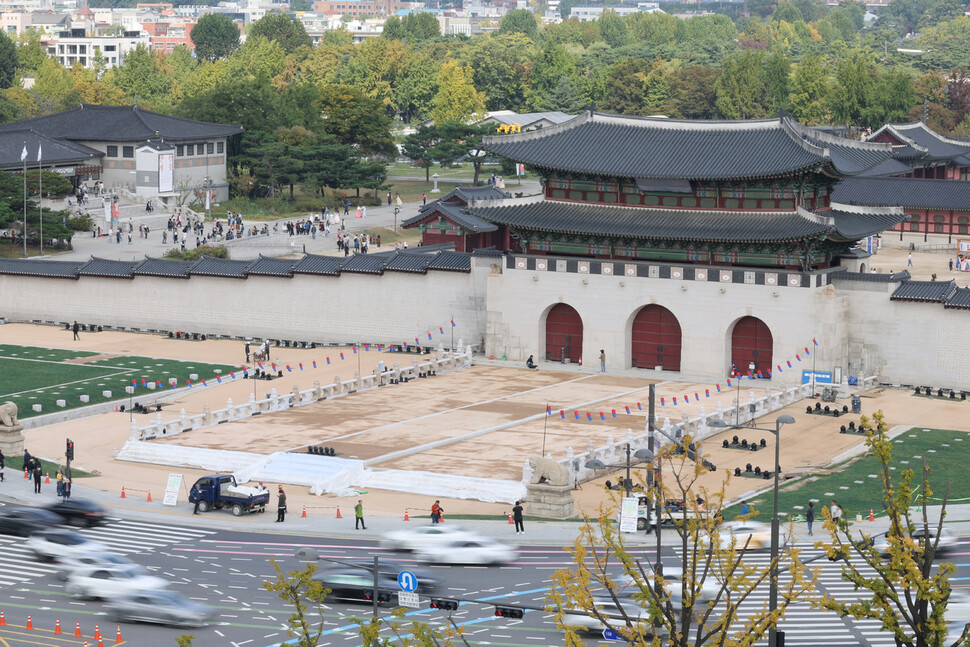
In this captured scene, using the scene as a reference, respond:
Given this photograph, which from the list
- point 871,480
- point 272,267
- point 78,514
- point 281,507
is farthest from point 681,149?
point 78,514

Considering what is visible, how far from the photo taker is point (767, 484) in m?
75.8

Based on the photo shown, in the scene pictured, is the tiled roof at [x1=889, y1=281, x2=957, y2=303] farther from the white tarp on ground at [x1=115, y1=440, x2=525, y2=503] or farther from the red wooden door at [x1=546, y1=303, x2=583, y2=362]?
the white tarp on ground at [x1=115, y1=440, x2=525, y2=503]

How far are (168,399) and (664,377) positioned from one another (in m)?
29.6

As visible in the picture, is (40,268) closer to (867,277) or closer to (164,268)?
(164,268)

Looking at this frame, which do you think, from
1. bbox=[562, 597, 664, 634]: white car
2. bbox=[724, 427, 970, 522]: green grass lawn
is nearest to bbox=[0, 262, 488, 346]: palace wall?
bbox=[724, 427, 970, 522]: green grass lawn

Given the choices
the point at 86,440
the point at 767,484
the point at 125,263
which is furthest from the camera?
the point at 125,263

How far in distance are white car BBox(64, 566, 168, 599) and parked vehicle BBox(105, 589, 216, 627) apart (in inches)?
17.5

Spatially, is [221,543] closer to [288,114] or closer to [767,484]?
[767,484]

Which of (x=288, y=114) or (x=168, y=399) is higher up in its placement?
(x=288, y=114)

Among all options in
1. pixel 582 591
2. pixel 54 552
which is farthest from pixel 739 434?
pixel 582 591

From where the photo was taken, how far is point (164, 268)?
389 feet

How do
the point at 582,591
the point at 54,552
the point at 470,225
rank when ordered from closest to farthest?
the point at 582,591
the point at 54,552
the point at 470,225

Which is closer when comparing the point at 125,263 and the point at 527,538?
the point at 527,538

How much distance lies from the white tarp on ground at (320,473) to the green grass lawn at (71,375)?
12531 millimetres
